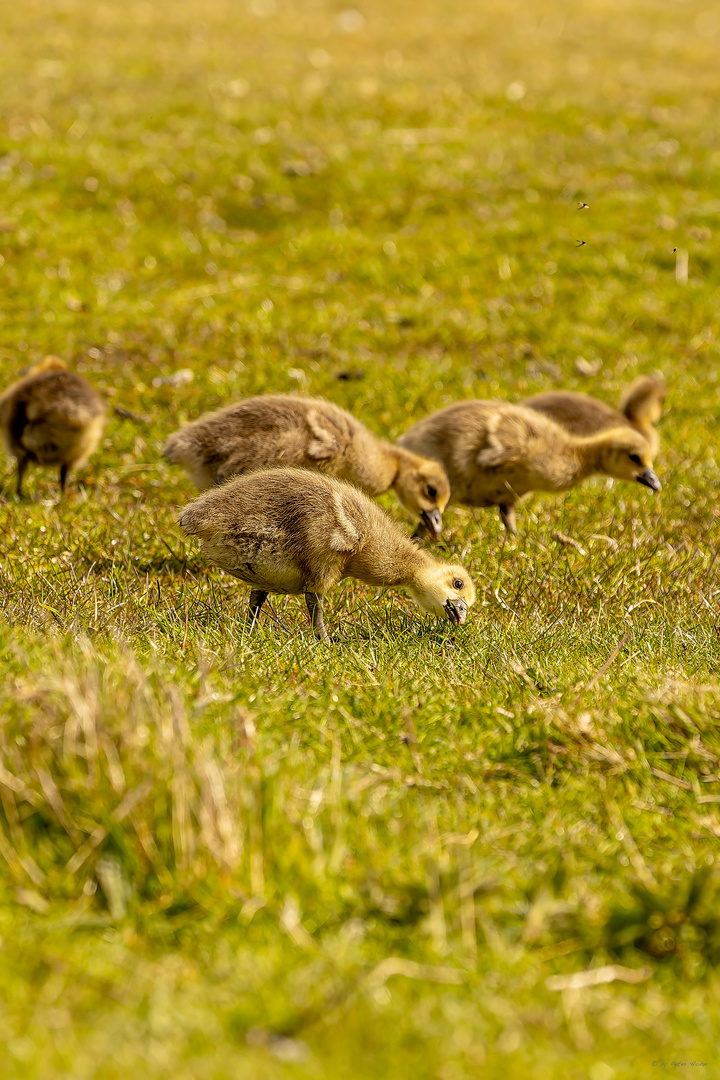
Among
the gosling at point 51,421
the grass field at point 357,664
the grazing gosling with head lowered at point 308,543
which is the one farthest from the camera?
the gosling at point 51,421

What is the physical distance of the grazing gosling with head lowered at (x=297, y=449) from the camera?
24.7 feet

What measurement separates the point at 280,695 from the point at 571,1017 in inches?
81.6

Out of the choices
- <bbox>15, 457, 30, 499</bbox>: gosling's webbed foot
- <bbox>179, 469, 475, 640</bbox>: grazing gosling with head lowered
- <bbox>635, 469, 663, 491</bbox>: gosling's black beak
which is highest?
<bbox>179, 469, 475, 640</bbox>: grazing gosling with head lowered

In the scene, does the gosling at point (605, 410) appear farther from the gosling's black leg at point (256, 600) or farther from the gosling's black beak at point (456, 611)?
the gosling's black leg at point (256, 600)

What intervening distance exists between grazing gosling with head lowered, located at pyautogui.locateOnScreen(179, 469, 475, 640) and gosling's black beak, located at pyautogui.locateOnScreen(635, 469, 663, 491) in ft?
8.62

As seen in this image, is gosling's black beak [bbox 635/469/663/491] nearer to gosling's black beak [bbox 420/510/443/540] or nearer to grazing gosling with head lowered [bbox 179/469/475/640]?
gosling's black beak [bbox 420/510/443/540]

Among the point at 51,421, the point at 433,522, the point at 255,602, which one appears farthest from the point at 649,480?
the point at 51,421

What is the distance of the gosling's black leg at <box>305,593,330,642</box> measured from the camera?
5.87m

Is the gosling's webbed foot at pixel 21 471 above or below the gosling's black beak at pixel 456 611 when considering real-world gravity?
below

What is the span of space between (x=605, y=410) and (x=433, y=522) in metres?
2.57

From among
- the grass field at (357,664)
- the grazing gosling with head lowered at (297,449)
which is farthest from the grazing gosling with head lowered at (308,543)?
the grazing gosling with head lowered at (297,449)

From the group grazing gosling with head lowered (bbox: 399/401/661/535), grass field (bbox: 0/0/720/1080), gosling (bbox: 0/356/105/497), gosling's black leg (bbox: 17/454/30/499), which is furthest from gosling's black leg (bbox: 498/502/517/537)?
gosling's black leg (bbox: 17/454/30/499)

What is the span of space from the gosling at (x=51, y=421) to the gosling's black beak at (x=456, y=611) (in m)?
3.76

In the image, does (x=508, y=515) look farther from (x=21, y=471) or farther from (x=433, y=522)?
(x=21, y=471)
